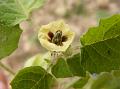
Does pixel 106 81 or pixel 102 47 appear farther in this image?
pixel 106 81

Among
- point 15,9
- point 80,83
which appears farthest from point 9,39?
point 80,83

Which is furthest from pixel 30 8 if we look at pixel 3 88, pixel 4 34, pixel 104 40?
pixel 3 88

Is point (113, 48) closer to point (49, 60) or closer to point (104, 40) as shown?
point (104, 40)

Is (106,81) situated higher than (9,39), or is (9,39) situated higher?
(9,39)

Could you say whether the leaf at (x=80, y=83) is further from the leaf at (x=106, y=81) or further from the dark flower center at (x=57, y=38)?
the dark flower center at (x=57, y=38)

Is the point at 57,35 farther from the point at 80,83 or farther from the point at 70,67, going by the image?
the point at 80,83

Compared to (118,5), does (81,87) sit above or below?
above
